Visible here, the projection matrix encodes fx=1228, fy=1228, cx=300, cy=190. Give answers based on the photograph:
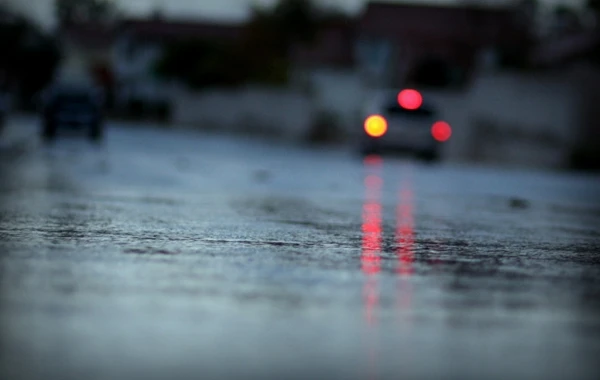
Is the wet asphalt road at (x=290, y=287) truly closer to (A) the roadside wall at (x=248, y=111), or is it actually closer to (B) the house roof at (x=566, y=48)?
(B) the house roof at (x=566, y=48)

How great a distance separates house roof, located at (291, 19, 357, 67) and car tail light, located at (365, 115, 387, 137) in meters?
39.1

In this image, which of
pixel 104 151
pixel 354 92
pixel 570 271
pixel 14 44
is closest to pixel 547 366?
pixel 570 271

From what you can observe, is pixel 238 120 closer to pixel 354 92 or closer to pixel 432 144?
pixel 354 92

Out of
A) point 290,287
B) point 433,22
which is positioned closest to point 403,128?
point 290,287

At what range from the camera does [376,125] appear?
3006cm

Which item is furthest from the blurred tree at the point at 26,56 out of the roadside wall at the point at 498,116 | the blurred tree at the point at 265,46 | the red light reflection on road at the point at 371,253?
the red light reflection on road at the point at 371,253

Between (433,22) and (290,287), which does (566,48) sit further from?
(290,287)

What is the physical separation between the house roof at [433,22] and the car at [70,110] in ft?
102

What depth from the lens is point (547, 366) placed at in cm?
545

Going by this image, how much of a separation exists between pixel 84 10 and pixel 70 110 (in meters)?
114

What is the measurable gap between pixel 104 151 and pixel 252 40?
34.9m

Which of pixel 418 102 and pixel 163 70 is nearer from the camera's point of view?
pixel 418 102

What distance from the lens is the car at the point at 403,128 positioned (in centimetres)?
3009

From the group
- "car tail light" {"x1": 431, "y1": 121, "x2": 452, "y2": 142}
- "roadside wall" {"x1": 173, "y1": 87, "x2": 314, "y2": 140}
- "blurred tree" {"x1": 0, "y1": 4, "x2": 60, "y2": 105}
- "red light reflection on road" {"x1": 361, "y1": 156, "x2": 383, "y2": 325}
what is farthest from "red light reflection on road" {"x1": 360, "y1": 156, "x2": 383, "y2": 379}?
"blurred tree" {"x1": 0, "y1": 4, "x2": 60, "y2": 105}
